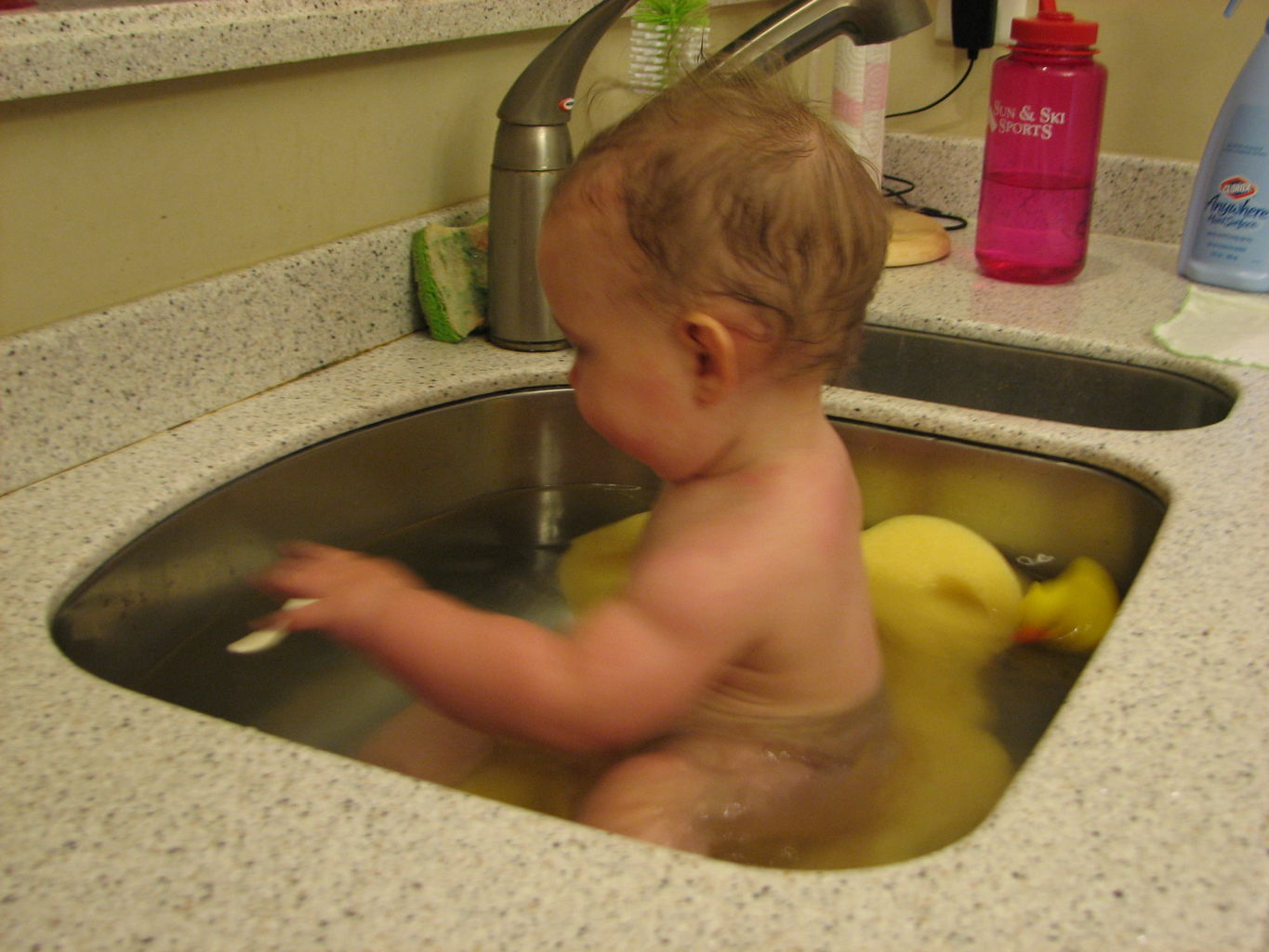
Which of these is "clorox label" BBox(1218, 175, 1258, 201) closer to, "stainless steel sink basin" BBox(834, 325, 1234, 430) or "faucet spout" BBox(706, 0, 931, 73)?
"stainless steel sink basin" BBox(834, 325, 1234, 430)

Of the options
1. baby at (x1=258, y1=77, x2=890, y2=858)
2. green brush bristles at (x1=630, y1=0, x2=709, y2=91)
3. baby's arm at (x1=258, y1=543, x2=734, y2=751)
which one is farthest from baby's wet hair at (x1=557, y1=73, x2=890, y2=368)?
green brush bristles at (x1=630, y1=0, x2=709, y2=91)

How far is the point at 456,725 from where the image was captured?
2.42ft

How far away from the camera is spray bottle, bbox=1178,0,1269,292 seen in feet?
3.68

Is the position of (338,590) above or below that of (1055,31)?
below

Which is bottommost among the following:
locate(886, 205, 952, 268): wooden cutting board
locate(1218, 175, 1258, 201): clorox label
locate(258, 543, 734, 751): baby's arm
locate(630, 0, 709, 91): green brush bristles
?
locate(258, 543, 734, 751): baby's arm

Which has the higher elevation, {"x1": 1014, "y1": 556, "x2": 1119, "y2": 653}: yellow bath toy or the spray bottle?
the spray bottle

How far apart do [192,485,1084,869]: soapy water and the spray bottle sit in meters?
0.45

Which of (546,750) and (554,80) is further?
(554,80)

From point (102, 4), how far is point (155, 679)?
0.44 metres

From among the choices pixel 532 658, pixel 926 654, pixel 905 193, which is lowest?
pixel 926 654

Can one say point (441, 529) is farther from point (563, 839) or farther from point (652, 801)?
point (563, 839)

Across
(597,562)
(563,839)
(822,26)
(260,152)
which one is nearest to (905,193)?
(822,26)

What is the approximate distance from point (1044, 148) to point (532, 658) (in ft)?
2.84

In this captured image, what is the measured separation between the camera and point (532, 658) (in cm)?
66
